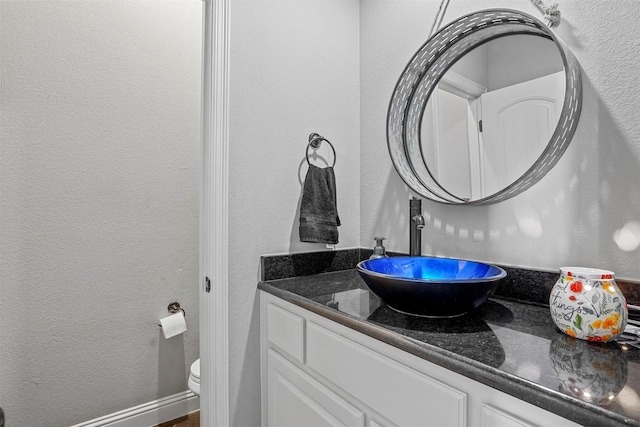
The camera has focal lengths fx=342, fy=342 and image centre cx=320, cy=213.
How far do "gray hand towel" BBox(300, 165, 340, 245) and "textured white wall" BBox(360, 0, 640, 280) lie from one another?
373mm

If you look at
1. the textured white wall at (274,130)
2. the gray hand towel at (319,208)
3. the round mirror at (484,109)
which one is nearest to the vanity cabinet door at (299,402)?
the textured white wall at (274,130)

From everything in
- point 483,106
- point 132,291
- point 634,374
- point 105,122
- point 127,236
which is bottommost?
point 132,291

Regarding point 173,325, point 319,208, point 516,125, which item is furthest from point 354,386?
point 173,325

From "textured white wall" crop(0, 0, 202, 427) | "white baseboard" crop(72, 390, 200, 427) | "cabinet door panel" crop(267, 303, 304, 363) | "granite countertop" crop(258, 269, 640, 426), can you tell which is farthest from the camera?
"white baseboard" crop(72, 390, 200, 427)

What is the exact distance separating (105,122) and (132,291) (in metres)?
0.90

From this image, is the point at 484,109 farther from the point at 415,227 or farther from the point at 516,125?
the point at 415,227

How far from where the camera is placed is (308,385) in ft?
A: 3.44

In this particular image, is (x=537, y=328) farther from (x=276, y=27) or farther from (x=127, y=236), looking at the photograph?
(x=127, y=236)

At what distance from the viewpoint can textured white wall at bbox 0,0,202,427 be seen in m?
1.56

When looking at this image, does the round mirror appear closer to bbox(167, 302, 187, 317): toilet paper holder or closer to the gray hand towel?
the gray hand towel

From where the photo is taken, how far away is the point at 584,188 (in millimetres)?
932

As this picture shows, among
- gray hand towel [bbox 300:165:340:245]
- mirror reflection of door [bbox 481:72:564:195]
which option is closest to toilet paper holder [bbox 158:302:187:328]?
gray hand towel [bbox 300:165:340:245]

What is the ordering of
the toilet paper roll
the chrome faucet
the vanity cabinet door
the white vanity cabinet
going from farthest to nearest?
the toilet paper roll
the chrome faucet
the vanity cabinet door
the white vanity cabinet

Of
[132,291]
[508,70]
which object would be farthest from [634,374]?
[132,291]
